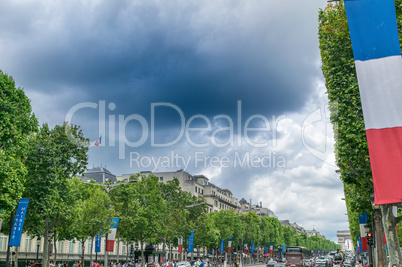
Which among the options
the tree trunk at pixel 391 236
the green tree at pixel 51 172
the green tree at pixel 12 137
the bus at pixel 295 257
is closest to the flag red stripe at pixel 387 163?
the tree trunk at pixel 391 236

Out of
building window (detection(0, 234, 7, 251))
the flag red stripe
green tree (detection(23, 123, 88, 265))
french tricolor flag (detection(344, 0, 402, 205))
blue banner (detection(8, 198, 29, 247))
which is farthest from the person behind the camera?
building window (detection(0, 234, 7, 251))

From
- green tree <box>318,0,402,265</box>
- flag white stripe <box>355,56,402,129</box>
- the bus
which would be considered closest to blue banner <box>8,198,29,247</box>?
green tree <box>318,0,402,265</box>

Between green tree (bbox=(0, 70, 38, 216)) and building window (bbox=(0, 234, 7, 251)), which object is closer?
green tree (bbox=(0, 70, 38, 216))

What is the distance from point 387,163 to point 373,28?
378cm

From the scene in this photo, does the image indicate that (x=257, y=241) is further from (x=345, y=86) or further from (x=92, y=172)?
(x=345, y=86)

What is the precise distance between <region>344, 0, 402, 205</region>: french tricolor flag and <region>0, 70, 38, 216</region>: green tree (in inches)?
906

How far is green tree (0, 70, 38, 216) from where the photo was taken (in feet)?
84.3

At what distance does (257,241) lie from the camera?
367 ft

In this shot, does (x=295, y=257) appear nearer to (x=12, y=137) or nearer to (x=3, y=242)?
(x=3, y=242)

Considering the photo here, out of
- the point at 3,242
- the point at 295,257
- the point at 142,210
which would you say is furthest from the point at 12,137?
the point at 295,257

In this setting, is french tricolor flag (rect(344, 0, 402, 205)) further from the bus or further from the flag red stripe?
the bus

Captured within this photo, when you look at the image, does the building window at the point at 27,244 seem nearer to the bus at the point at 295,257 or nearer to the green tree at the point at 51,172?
the green tree at the point at 51,172

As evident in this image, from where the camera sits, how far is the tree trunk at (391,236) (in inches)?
701

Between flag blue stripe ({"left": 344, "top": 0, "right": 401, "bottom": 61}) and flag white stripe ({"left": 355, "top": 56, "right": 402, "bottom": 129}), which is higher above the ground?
flag blue stripe ({"left": 344, "top": 0, "right": 401, "bottom": 61})
